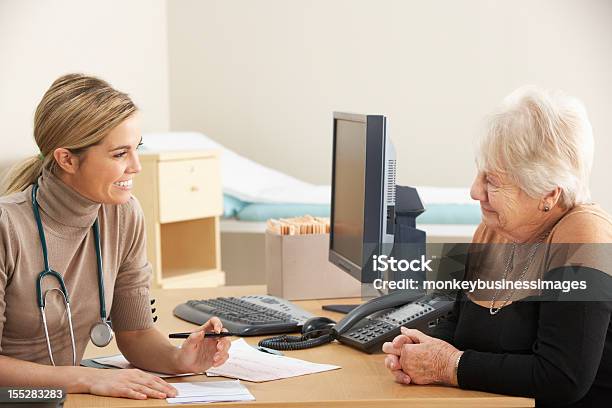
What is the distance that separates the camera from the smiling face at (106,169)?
1841mm

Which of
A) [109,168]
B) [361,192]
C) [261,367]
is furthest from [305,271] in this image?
[109,168]

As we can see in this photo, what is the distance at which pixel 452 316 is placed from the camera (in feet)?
6.42

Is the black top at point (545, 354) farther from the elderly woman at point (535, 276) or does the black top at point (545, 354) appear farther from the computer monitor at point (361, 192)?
the computer monitor at point (361, 192)

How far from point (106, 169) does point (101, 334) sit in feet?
1.09

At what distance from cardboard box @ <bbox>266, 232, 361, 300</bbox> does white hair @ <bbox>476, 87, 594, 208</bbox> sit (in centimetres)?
89

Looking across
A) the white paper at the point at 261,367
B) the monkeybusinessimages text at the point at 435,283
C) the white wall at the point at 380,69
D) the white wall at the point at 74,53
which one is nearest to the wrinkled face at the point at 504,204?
the monkeybusinessimages text at the point at 435,283

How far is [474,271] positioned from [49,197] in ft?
2.88

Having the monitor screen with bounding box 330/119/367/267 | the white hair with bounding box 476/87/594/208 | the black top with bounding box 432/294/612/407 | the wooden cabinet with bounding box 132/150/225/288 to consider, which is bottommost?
the wooden cabinet with bounding box 132/150/225/288

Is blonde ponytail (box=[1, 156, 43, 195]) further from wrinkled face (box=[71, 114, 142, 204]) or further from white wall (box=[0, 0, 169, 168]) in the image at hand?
white wall (box=[0, 0, 169, 168])

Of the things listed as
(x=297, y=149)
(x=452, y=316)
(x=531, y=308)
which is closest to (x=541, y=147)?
(x=531, y=308)

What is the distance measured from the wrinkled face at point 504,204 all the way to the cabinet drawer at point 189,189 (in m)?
2.59

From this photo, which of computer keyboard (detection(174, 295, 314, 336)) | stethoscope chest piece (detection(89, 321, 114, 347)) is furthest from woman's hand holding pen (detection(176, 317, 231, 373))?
computer keyboard (detection(174, 295, 314, 336))

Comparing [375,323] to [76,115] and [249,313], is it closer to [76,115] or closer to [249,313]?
[249,313]

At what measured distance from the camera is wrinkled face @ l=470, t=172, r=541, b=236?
1.74m
